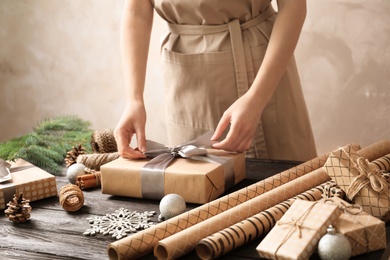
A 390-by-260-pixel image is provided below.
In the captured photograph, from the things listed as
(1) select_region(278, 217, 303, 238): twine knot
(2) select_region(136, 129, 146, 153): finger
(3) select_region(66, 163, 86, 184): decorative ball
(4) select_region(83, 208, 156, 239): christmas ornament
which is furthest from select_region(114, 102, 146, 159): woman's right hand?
(1) select_region(278, 217, 303, 238): twine knot

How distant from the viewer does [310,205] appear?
1.20m

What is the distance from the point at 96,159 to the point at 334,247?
92 cm

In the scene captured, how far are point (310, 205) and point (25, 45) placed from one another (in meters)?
2.82

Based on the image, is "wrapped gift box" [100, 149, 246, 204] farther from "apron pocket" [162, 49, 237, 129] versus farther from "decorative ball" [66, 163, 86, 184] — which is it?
"apron pocket" [162, 49, 237, 129]

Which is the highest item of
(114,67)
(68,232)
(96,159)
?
(114,67)

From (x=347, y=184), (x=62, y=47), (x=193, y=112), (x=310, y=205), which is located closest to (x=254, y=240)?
(x=310, y=205)

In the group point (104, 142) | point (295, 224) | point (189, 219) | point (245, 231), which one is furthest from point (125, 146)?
point (295, 224)

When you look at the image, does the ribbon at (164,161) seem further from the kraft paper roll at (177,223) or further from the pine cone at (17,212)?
the pine cone at (17,212)

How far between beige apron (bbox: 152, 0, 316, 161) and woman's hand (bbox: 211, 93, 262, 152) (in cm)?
34

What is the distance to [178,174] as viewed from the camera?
4.92 ft

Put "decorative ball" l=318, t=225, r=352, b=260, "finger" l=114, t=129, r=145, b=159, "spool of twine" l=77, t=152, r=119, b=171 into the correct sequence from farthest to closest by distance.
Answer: "spool of twine" l=77, t=152, r=119, b=171 < "finger" l=114, t=129, r=145, b=159 < "decorative ball" l=318, t=225, r=352, b=260

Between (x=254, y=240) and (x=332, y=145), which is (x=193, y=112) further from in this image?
(x=332, y=145)

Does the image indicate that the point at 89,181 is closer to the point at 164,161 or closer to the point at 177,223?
the point at 164,161

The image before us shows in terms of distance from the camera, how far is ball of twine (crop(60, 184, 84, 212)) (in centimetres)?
149
